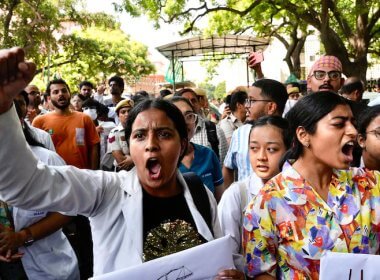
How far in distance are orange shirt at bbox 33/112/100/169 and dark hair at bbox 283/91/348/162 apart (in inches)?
131

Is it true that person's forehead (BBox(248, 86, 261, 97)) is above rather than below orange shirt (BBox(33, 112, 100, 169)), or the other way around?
above

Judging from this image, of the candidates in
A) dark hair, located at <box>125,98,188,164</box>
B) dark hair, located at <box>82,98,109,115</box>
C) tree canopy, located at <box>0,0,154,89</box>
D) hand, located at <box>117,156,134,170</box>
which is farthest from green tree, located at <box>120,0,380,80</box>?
dark hair, located at <box>125,98,188,164</box>

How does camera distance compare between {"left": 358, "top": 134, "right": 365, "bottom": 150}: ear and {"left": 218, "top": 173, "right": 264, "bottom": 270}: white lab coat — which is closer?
{"left": 218, "top": 173, "right": 264, "bottom": 270}: white lab coat

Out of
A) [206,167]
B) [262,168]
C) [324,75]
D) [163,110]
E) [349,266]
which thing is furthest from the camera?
[324,75]

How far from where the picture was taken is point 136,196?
1783 mm

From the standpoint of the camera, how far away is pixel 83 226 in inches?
148

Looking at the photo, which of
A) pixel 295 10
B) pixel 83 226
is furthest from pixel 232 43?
pixel 83 226

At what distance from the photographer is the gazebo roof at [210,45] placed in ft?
39.5

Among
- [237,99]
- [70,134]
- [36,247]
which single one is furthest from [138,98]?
[36,247]

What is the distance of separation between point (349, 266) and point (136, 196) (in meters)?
0.77

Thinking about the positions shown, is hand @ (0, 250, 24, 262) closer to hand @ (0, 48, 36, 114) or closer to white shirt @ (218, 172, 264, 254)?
white shirt @ (218, 172, 264, 254)

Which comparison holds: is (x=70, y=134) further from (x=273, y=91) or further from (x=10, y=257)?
(x=10, y=257)

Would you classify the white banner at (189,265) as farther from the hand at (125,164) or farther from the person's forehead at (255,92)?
the hand at (125,164)

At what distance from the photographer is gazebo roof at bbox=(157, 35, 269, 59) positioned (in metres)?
12.0
